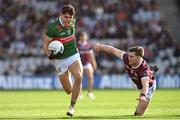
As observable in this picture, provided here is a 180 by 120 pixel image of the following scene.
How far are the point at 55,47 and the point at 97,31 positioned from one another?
71.0 ft

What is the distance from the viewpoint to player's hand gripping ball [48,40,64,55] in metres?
16.0

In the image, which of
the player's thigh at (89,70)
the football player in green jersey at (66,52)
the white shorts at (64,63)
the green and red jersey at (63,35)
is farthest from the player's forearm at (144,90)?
the player's thigh at (89,70)

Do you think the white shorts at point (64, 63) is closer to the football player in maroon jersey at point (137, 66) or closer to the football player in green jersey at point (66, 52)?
the football player in green jersey at point (66, 52)

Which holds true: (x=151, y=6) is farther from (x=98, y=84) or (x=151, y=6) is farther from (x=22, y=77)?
(x=22, y=77)

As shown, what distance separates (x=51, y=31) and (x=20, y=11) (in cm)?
2349

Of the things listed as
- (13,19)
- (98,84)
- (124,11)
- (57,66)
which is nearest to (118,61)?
(98,84)

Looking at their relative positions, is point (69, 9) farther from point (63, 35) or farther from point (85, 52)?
point (85, 52)

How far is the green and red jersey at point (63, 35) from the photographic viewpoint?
16266mm

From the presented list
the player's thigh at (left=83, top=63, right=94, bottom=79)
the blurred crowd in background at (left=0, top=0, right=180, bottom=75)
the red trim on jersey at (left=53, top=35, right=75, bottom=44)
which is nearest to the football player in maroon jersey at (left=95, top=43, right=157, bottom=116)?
the red trim on jersey at (left=53, top=35, right=75, bottom=44)

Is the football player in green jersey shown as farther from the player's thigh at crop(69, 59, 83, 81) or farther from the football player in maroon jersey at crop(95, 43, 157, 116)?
the football player in maroon jersey at crop(95, 43, 157, 116)

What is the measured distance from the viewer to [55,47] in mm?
16031

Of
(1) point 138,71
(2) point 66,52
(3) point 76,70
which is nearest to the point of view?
(1) point 138,71

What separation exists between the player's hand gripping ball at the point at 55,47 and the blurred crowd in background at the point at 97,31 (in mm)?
18718

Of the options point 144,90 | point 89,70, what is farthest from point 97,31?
point 144,90
